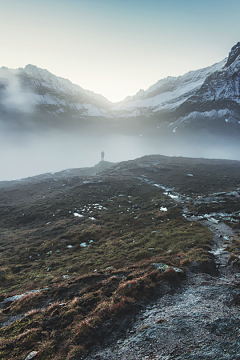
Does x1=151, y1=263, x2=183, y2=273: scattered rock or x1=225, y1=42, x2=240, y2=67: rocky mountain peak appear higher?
x1=225, y1=42, x2=240, y2=67: rocky mountain peak

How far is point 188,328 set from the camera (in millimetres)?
5816

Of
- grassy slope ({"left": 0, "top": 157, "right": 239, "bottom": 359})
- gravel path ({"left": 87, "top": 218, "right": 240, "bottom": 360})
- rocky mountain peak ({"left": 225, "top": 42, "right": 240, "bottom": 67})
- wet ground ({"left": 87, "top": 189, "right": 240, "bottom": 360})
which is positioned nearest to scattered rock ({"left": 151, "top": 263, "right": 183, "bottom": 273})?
grassy slope ({"left": 0, "top": 157, "right": 239, "bottom": 359})

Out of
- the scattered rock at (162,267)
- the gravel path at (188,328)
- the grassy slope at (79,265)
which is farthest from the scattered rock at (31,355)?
the scattered rock at (162,267)

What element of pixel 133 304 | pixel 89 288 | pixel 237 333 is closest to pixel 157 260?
pixel 133 304

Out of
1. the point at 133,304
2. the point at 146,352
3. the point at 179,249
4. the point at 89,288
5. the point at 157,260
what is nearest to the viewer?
the point at 146,352

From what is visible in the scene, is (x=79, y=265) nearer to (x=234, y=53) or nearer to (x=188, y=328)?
(x=188, y=328)

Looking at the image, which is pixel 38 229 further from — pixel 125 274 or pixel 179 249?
pixel 179 249

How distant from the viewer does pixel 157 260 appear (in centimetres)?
1150

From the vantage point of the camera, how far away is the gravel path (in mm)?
4867

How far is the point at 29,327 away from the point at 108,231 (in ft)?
49.7

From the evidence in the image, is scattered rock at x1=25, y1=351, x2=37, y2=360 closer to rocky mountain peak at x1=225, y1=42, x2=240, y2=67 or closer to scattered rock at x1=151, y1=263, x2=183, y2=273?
scattered rock at x1=151, y1=263, x2=183, y2=273

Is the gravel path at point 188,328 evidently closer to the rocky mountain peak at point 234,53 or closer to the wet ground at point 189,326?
the wet ground at point 189,326

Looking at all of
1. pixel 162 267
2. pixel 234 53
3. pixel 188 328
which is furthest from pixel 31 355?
pixel 234 53

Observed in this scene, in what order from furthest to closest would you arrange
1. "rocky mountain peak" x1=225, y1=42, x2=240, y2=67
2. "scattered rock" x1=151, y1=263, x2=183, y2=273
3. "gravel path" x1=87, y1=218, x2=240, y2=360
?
"rocky mountain peak" x1=225, y1=42, x2=240, y2=67, "scattered rock" x1=151, y1=263, x2=183, y2=273, "gravel path" x1=87, y1=218, x2=240, y2=360
